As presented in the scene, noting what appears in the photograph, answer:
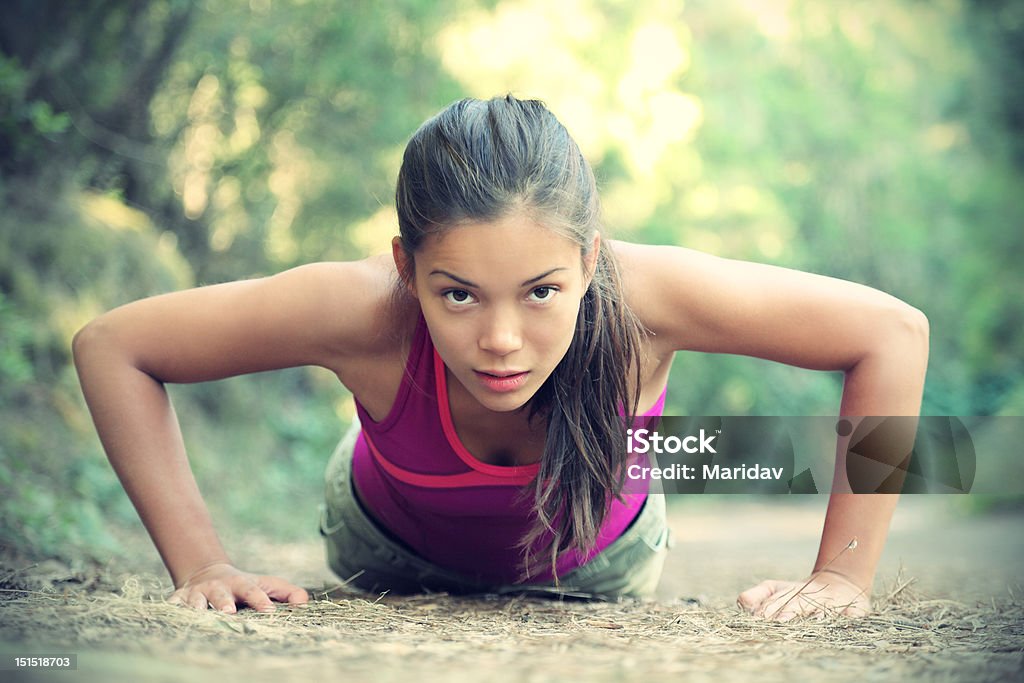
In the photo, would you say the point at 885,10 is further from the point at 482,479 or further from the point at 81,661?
the point at 81,661

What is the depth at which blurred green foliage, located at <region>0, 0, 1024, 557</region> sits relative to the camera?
15.3ft

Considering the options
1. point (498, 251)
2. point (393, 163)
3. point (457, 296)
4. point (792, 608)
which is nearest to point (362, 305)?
point (457, 296)

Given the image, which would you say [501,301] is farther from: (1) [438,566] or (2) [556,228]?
(1) [438,566]

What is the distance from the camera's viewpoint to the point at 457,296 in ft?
6.56

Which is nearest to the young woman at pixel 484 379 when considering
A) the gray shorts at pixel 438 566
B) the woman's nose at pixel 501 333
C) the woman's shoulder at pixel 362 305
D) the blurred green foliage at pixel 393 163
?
the woman's shoulder at pixel 362 305

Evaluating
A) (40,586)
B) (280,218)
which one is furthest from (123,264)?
(40,586)

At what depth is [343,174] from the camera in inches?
257

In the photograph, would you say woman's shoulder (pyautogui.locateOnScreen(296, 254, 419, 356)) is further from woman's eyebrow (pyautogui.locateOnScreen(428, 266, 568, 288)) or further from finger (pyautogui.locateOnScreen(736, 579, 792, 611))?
finger (pyautogui.locateOnScreen(736, 579, 792, 611))

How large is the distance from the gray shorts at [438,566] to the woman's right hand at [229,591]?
355 mm

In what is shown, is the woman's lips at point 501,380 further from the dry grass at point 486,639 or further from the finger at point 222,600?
the finger at point 222,600

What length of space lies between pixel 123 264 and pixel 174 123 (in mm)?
1184

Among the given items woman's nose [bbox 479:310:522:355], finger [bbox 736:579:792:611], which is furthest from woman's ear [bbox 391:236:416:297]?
finger [bbox 736:579:792:611]

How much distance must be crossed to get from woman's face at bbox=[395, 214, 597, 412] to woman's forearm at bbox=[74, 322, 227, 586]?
2.77 ft

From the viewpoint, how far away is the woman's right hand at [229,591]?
2.21 metres
